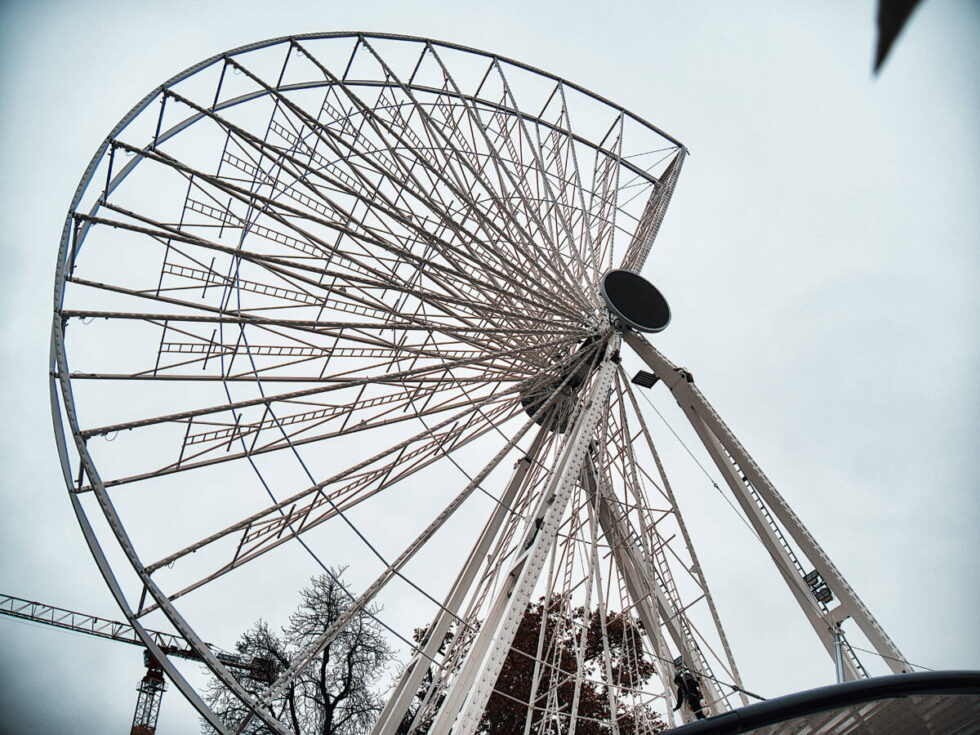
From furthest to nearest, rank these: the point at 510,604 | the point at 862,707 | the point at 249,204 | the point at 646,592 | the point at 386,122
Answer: the point at 646,592 → the point at 386,122 → the point at 249,204 → the point at 510,604 → the point at 862,707

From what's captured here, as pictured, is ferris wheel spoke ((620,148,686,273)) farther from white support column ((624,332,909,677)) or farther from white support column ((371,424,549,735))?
white support column ((371,424,549,735))

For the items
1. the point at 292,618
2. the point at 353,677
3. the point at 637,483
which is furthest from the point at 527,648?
the point at 637,483

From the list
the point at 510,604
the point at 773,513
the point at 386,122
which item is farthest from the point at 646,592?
the point at 386,122

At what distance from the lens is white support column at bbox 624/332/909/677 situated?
1084cm

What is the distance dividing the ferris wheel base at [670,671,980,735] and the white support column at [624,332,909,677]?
5.67 ft

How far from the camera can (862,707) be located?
8.13 m

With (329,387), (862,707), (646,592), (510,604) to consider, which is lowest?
(862,707)

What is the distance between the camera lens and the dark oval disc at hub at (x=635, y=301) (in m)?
13.9

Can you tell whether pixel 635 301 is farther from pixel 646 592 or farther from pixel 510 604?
pixel 510 604

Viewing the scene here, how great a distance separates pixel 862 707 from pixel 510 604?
4394 mm

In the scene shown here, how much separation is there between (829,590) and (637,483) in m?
3.96

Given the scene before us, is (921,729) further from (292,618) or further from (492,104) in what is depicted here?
(292,618)

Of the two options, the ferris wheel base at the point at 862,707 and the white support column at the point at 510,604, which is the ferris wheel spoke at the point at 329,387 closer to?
the white support column at the point at 510,604

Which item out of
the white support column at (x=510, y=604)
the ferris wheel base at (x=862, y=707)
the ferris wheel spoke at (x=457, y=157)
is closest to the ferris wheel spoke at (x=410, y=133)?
the ferris wheel spoke at (x=457, y=157)
